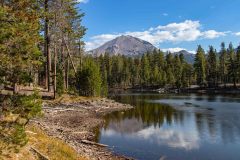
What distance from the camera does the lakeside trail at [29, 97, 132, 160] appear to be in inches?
891

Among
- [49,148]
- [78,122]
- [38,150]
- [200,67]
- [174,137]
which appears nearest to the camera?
[38,150]

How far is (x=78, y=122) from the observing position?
119 feet

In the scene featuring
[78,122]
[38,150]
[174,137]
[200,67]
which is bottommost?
[174,137]

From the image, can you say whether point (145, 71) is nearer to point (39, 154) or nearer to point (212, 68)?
point (212, 68)

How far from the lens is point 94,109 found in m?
49.9

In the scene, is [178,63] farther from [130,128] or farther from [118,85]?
[130,128]

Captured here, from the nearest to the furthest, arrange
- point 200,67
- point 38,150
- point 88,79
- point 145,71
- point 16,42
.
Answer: point 16,42, point 38,150, point 88,79, point 200,67, point 145,71

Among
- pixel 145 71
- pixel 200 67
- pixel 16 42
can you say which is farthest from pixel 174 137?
pixel 145 71

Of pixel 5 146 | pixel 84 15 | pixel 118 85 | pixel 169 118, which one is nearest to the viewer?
pixel 5 146

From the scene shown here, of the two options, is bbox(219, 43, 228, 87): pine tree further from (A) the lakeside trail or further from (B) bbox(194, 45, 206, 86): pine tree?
(A) the lakeside trail

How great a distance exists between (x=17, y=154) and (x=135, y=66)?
15730 cm

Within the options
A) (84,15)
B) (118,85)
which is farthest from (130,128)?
(118,85)

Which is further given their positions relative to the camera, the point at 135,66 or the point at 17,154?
the point at 135,66

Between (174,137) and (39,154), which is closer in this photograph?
(39,154)
